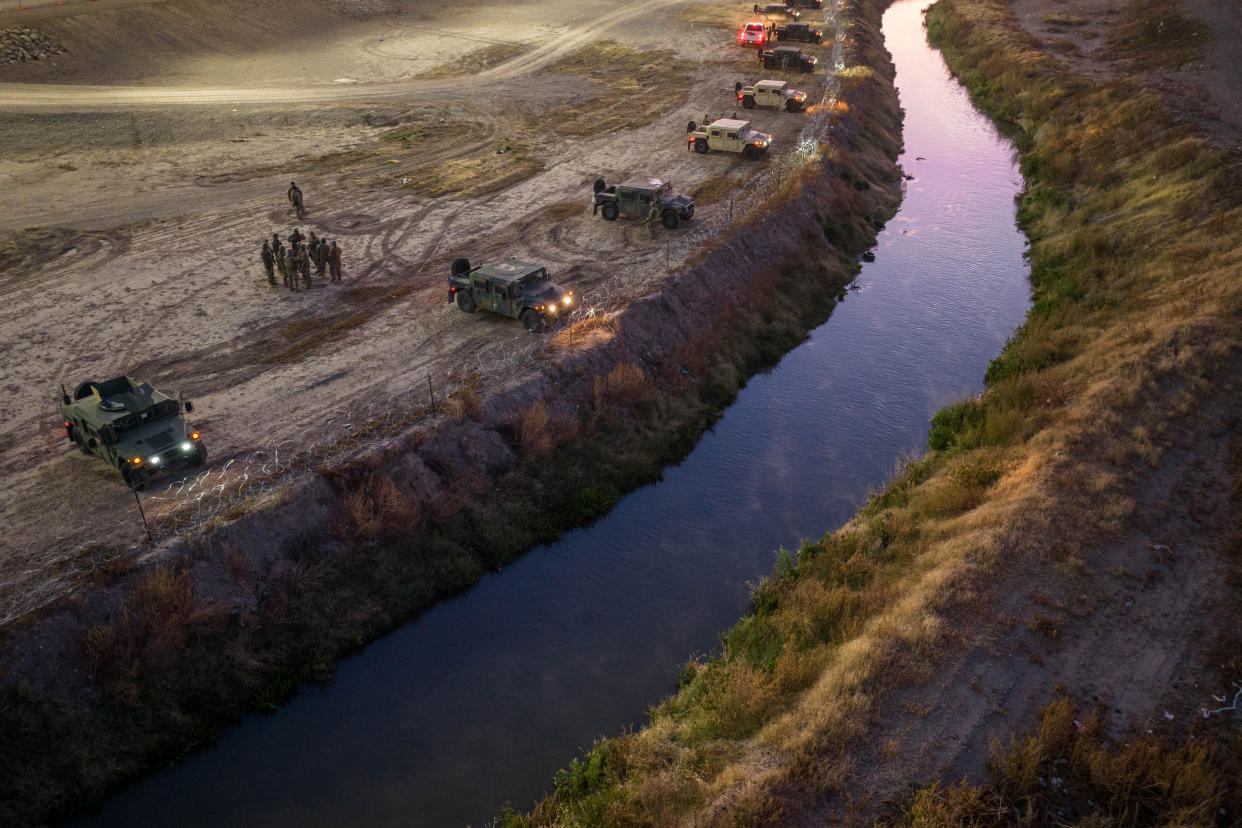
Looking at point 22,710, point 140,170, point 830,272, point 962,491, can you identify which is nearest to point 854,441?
point 962,491

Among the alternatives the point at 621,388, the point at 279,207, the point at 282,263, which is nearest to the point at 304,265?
the point at 282,263

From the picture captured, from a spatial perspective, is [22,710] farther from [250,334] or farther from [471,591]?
[250,334]

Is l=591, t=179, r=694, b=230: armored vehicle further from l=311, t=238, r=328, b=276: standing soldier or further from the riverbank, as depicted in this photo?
the riverbank

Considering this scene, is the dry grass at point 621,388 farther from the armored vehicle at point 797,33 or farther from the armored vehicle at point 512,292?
the armored vehicle at point 797,33

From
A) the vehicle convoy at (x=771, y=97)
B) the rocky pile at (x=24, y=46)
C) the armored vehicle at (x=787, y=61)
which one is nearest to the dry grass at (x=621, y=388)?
the vehicle convoy at (x=771, y=97)

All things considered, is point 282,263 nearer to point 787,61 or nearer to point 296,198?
point 296,198

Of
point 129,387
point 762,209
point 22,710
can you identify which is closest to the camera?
point 22,710
